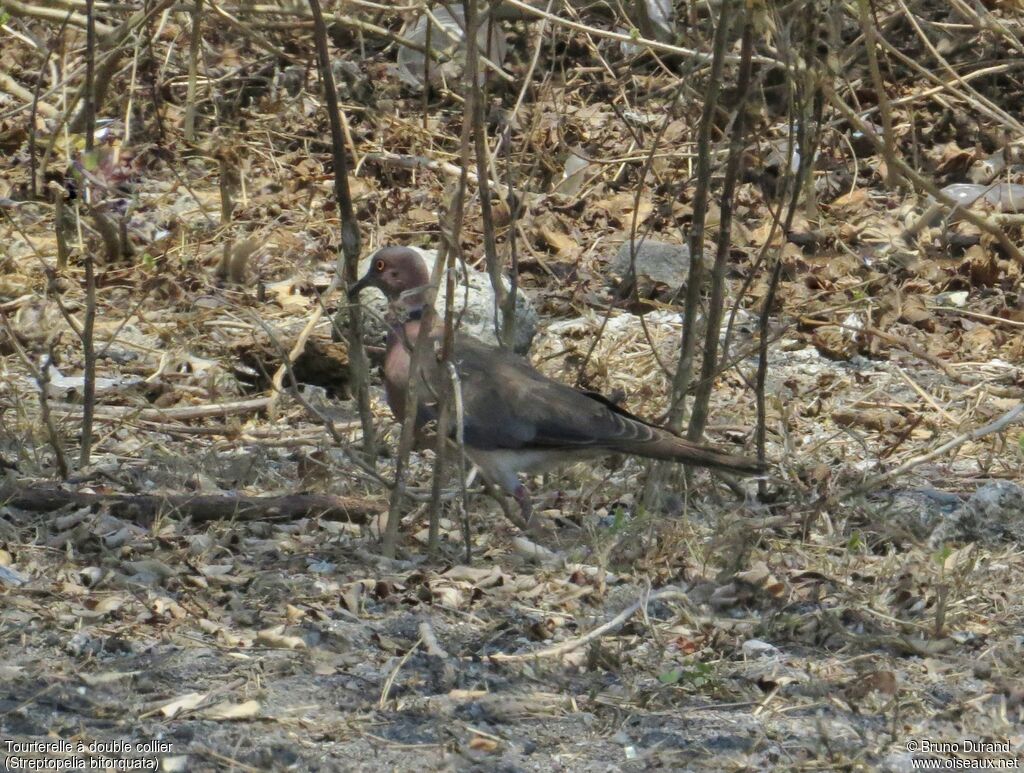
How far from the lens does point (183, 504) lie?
5.11 metres

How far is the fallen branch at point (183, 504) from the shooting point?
200 inches

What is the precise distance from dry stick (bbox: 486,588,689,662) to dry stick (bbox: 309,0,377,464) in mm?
1365

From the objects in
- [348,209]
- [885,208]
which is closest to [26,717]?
[348,209]

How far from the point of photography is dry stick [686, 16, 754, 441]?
509cm

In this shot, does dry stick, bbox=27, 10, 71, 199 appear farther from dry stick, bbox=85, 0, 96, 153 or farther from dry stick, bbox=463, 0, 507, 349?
dry stick, bbox=463, 0, 507, 349

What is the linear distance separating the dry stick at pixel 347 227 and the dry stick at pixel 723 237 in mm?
1193

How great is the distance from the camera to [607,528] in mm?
5500

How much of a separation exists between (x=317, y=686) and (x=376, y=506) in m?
1.41

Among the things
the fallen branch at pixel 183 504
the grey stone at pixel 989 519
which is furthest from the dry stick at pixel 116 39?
the grey stone at pixel 989 519

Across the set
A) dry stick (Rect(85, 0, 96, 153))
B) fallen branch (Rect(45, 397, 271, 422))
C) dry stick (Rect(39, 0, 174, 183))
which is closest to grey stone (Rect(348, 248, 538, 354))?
fallen branch (Rect(45, 397, 271, 422))

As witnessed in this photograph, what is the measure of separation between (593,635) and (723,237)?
1.90 m

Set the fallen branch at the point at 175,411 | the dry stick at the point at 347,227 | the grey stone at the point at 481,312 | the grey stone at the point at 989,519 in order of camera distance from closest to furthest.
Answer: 1. the dry stick at the point at 347,227
2. the grey stone at the point at 989,519
3. the fallen branch at the point at 175,411
4. the grey stone at the point at 481,312

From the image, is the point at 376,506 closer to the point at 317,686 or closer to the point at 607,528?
the point at 607,528

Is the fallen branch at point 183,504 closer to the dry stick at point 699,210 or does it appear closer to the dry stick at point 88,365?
the dry stick at point 88,365
